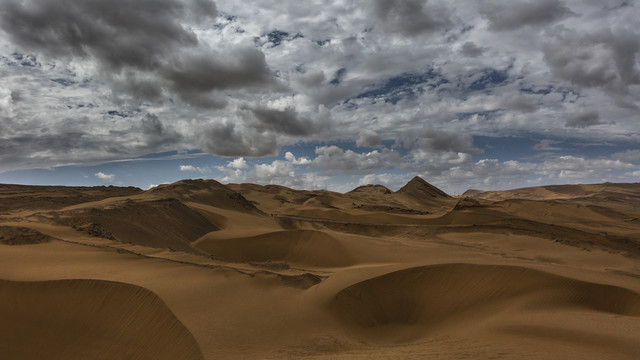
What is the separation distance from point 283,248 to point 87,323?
10032 mm

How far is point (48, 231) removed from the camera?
35.0ft

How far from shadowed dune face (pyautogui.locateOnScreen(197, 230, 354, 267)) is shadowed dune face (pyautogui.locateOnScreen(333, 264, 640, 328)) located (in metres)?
5.30

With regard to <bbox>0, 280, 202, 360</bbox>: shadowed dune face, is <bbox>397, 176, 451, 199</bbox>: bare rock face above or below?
above

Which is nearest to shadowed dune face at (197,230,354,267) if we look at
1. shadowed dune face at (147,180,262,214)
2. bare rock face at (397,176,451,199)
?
shadowed dune face at (147,180,262,214)

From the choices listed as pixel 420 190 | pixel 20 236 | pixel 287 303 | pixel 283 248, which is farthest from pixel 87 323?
pixel 420 190

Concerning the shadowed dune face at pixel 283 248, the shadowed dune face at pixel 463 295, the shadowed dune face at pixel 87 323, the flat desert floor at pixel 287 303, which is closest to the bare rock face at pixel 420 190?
the flat desert floor at pixel 287 303

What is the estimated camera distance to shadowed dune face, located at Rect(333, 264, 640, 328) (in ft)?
26.0

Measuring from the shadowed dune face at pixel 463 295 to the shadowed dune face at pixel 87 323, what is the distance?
368cm

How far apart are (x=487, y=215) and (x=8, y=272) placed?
88.8ft

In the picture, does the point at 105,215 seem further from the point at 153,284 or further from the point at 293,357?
the point at 293,357

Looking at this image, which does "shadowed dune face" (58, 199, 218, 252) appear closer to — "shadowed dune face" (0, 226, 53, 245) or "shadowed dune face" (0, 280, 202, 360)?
"shadowed dune face" (0, 226, 53, 245)

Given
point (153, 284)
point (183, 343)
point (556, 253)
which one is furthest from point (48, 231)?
point (556, 253)

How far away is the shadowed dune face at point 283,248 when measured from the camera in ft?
48.2

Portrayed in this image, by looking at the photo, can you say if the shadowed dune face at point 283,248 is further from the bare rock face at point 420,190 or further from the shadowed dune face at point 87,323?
the bare rock face at point 420,190
